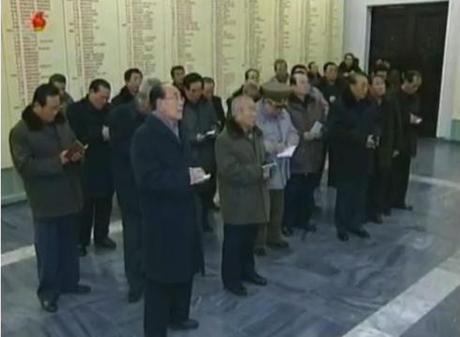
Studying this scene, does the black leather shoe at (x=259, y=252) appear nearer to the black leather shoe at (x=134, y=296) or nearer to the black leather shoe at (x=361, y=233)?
the black leather shoe at (x=361, y=233)

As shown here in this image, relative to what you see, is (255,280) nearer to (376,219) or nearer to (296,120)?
(296,120)

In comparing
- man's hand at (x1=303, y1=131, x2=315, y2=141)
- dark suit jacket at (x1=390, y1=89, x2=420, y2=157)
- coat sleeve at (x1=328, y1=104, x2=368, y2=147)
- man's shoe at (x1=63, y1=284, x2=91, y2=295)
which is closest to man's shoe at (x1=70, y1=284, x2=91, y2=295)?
man's shoe at (x1=63, y1=284, x2=91, y2=295)

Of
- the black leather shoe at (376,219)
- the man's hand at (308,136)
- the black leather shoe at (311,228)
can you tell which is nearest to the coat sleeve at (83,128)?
the man's hand at (308,136)

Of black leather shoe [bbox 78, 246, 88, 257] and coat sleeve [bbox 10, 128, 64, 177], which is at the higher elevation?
coat sleeve [bbox 10, 128, 64, 177]

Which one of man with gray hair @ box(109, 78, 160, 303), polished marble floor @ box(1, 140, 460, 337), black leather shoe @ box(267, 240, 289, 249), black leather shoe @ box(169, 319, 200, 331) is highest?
man with gray hair @ box(109, 78, 160, 303)

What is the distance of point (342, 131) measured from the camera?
431 centimetres

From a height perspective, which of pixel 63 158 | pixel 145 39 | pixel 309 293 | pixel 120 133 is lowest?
pixel 309 293

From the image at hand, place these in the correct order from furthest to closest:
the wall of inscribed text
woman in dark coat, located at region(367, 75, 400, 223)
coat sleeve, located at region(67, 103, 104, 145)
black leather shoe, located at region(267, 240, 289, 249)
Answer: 1. the wall of inscribed text
2. woman in dark coat, located at region(367, 75, 400, 223)
3. black leather shoe, located at region(267, 240, 289, 249)
4. coat sleeve, located at region(67, 103, 104, 145)

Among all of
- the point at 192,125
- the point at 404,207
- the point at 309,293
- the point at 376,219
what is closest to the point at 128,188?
the point at 192,125

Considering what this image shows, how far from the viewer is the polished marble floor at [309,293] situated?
10.1 ft

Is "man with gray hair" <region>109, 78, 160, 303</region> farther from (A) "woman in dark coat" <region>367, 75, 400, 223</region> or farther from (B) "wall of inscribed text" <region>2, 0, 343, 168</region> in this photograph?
(A) "woman in dark coat" <region>367, 75, 400, 223</region>

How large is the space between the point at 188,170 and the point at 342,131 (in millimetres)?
2182

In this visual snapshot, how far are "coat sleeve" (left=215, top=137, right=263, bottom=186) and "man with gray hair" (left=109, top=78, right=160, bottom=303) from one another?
0.56m

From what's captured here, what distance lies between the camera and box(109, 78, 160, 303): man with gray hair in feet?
10.5
